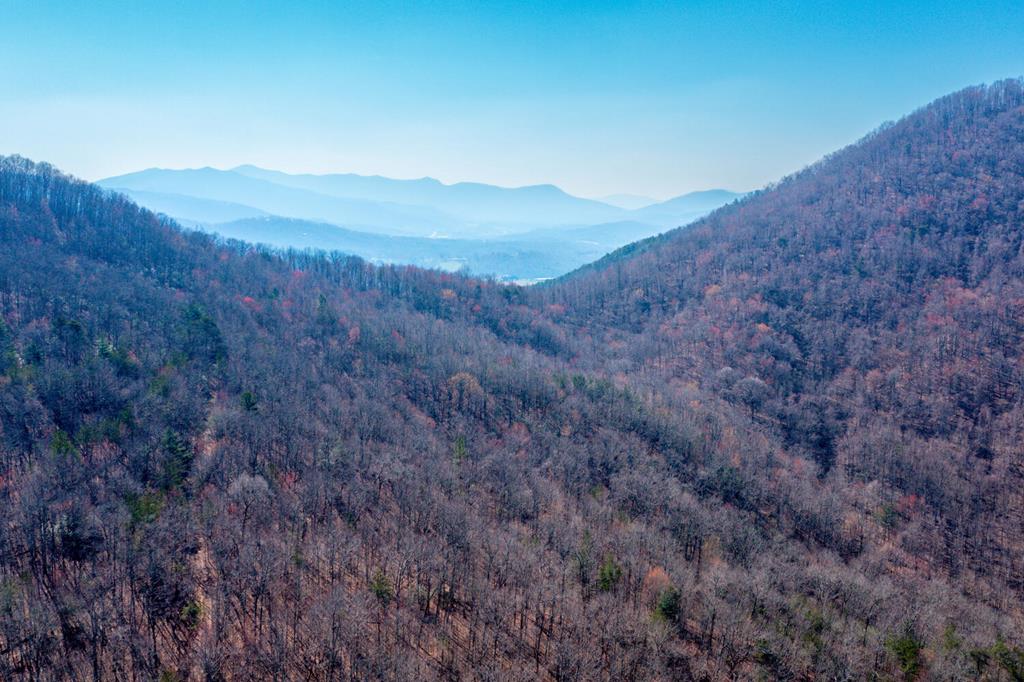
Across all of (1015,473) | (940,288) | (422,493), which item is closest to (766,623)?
(422,493)

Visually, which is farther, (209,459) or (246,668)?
(209,459)

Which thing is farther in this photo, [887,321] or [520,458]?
[887,321]

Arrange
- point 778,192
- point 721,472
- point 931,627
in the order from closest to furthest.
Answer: point 931,627 → point 721,472 → point 778,192

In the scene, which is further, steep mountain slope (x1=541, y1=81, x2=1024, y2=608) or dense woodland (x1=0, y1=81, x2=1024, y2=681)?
steep mountain slope (x1=541, y1=81, x2=1024, y2=608)

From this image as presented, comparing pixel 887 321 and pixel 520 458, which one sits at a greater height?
pixel 887 321

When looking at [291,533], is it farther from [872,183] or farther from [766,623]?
[872,183]
